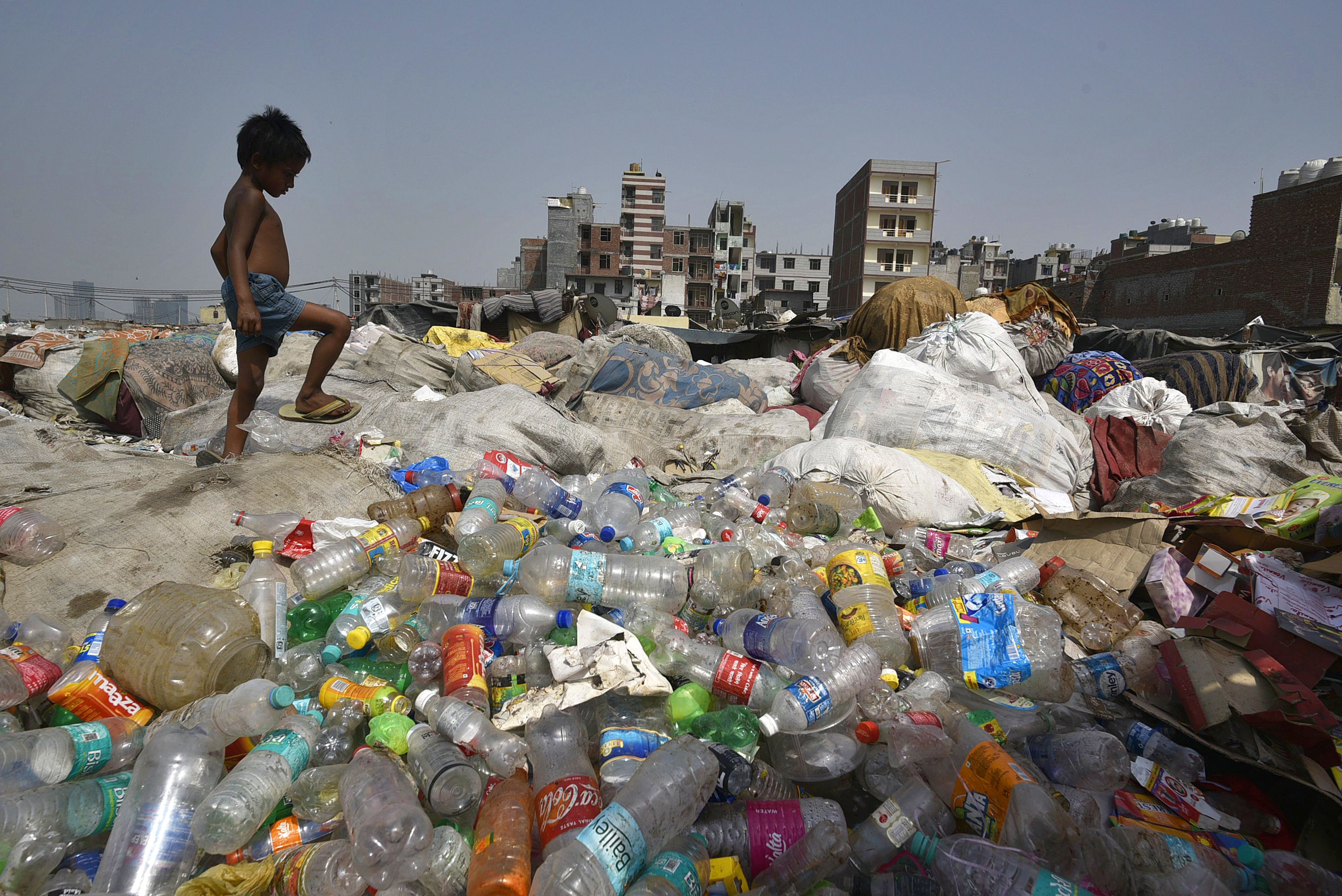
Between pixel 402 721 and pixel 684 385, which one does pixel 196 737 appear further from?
pixel 684 385

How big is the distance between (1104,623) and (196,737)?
2.64 metres

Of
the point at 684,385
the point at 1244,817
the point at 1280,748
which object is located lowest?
the point at 1244,817

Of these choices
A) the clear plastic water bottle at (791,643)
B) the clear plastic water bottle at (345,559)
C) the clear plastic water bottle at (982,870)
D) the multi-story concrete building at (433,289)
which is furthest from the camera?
the multi-story concrete building at (433,289)

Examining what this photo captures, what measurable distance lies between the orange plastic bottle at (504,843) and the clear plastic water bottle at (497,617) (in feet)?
1.74

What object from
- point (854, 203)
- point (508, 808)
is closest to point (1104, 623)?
point (508, 808)

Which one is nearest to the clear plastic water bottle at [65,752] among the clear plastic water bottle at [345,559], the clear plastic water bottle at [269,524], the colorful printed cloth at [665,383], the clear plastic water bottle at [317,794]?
the clear plastic water bottle at [317,794]

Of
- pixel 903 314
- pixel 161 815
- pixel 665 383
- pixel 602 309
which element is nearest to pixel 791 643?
pixel 161 815

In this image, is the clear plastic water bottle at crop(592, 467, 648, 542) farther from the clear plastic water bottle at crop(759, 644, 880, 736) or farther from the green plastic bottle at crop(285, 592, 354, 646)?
the clear plastic water bottle at crop(759, 644, 880, 736)

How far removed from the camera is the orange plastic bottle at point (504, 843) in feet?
3.73

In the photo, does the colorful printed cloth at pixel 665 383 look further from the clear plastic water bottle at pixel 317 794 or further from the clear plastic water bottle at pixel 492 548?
the clear plastic water bottle at pixel 317 794

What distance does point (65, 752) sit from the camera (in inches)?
56.1

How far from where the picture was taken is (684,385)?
499 centimetres

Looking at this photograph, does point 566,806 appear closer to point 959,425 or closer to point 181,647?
point 181,647

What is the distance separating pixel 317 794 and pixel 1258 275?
2349cm
